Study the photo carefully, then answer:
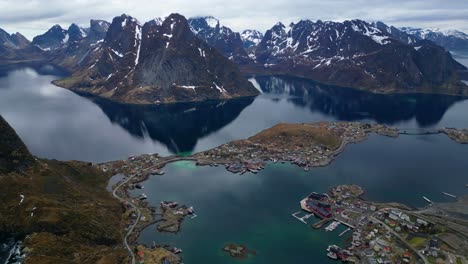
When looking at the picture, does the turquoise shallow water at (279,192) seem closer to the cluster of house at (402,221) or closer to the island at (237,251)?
the island at (237,251)

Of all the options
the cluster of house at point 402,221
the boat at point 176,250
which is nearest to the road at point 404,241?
the cluster of house at point 402,221

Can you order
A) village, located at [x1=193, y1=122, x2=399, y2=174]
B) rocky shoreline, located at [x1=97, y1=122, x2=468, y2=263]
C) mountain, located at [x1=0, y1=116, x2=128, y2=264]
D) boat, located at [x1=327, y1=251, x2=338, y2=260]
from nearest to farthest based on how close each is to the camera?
mountain, located at [x1=0, y1=116, x2=128, y2=264]
boat, located at [x1=327, y1=251, x2=338, y2=260]
rocky shoreline, located at [x1=97, y1=122, x2=468, y2=263]
village, located at [x1=193, y1=122, x2=399, y2=174]

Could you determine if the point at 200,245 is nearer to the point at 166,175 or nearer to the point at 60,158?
the point at 166,175

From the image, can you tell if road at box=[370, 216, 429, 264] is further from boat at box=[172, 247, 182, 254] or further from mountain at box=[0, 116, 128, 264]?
mountain at box=[0, 116, 128, 264]

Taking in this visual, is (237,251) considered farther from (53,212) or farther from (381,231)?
(53,212)

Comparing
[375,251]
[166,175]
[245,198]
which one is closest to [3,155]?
[166,175]

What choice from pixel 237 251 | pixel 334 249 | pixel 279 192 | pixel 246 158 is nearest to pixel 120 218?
pixel 237 251

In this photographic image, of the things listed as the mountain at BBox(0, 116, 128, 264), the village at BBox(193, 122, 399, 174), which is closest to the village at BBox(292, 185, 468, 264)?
the village at BBox(193, 122, 399, 174)
